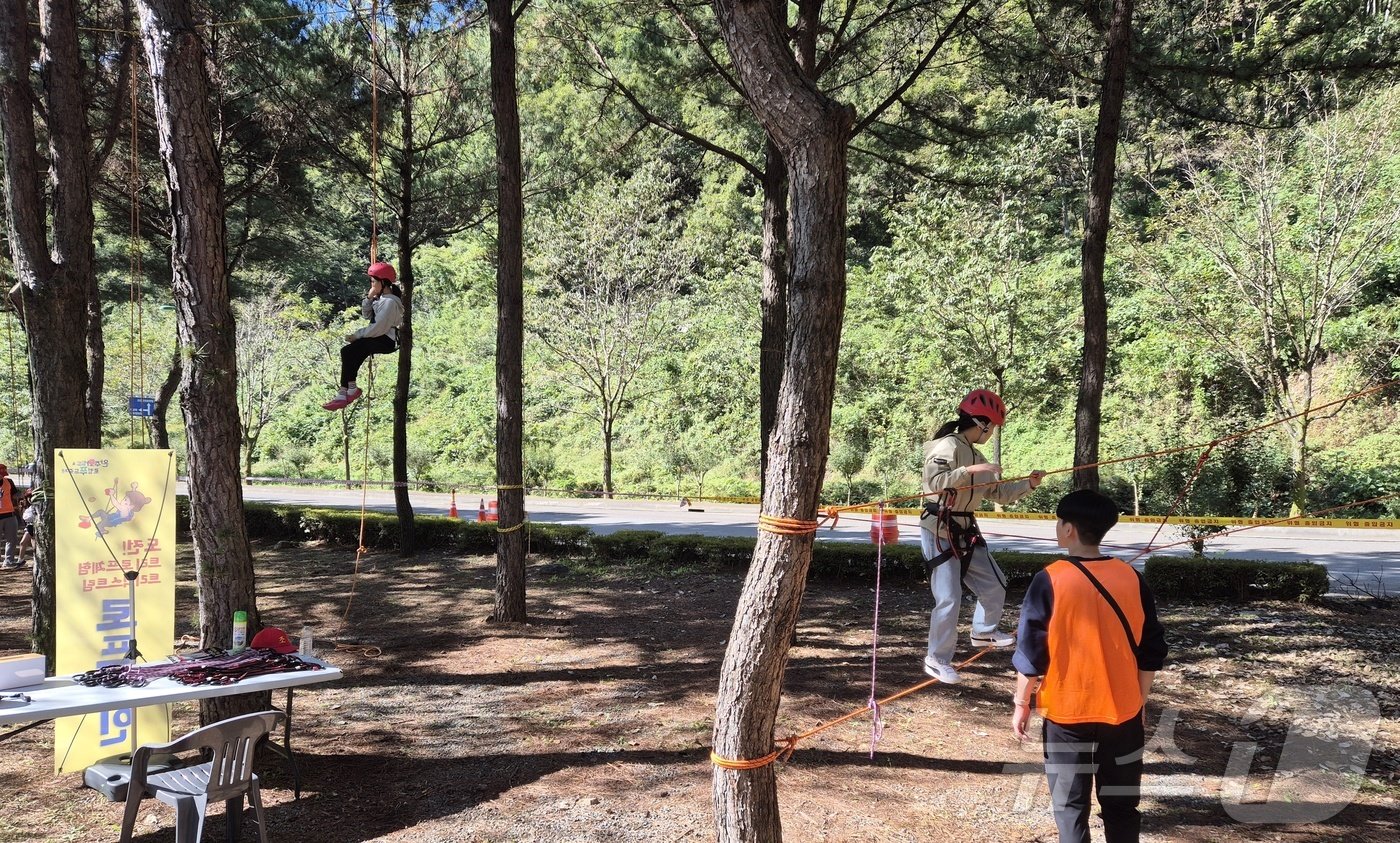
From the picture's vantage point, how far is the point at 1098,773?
2.86m

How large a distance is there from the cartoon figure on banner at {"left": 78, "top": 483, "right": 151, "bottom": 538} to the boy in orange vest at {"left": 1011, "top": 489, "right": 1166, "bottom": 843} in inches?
198

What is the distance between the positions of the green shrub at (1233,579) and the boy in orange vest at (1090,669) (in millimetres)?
7806

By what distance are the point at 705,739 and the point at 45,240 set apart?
633cm

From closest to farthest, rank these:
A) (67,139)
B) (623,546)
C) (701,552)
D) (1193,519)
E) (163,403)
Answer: (67,139), (1193,519), (701,552), (623,546), (163,403)

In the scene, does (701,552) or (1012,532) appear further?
(1012,532)

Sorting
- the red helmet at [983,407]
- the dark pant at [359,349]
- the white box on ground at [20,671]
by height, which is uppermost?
the dark pant at [359,349]

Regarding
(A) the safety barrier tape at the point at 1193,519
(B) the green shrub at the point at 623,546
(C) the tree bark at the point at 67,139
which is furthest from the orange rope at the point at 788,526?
(B) the green shrub at the point at 623,546

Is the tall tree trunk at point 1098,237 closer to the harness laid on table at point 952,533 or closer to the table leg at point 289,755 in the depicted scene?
the harness laid on table at point 952,533

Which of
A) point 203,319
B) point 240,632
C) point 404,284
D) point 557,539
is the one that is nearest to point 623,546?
point 557,539

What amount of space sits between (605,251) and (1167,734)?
19.4 m

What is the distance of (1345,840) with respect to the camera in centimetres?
400

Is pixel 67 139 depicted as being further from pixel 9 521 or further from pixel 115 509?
pixel 9 521

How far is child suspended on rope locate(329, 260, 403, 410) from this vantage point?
5754 millimetres

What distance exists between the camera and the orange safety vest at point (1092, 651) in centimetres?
279
